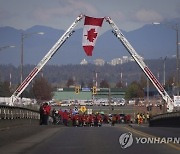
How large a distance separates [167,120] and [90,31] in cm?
7580

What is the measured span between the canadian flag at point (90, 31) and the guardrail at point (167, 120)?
2305 inches

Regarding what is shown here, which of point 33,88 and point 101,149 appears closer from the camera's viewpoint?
point 101,149

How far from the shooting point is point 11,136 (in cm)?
3144

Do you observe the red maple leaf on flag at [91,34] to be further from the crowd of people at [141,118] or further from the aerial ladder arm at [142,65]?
the crowd of people at [141,118]

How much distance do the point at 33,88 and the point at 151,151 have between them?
16348 centimetres

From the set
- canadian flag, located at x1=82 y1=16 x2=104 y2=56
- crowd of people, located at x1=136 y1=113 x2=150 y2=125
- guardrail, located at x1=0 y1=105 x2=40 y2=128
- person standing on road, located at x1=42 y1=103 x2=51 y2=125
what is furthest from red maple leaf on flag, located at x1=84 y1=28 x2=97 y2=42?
guardrail, located at x1=0 y1=105 x2=40 y2=128

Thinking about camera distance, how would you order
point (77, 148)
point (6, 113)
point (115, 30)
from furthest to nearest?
A: point (115, 30), point (6, 113), point (77, 148)

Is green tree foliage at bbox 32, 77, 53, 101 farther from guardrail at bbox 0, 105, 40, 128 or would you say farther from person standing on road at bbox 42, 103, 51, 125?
guardrail at bbox 0, 105, 40, 128

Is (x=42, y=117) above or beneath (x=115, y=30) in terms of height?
beneath

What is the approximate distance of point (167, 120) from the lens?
64.4 meters

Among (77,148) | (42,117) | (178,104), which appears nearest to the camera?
(77,148)

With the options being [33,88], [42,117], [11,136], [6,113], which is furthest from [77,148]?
[33,88]

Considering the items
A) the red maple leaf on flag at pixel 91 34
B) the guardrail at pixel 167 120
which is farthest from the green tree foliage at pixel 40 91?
the guardrail at pixel 167 120

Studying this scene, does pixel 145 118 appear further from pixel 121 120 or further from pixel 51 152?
pixel 51 152
